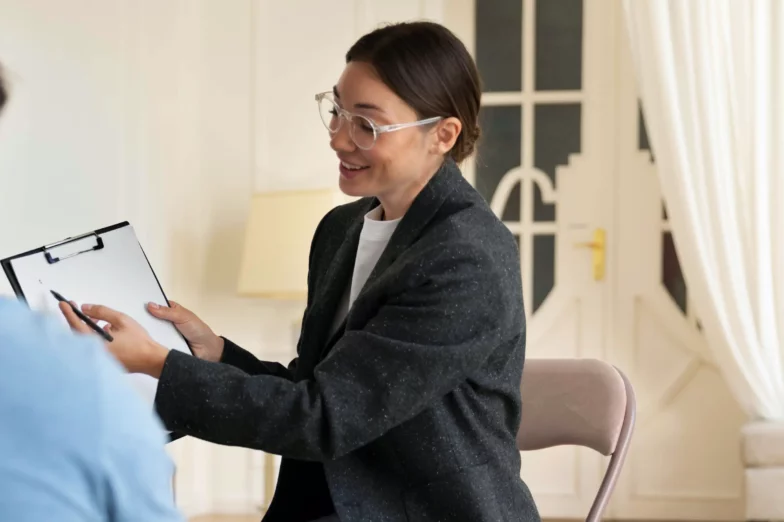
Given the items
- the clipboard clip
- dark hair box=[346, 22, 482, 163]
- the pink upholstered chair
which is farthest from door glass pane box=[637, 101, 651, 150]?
the clipboard clip

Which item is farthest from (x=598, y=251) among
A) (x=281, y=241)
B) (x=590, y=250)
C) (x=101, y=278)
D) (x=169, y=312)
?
(x=101, y=278)

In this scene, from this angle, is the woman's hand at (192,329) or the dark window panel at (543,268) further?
the dark window panel at (543,268)

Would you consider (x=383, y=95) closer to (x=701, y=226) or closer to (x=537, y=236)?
(x=701, y=226)

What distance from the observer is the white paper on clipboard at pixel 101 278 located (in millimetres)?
1269

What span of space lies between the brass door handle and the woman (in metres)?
2.49

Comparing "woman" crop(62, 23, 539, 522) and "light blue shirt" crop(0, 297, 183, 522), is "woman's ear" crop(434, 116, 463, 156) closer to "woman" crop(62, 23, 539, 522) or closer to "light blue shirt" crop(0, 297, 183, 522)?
"woman" crop(62, 23, 539, 522)

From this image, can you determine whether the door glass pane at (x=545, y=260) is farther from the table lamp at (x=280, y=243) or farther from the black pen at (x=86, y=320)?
the black pen at (x=86, y=320)

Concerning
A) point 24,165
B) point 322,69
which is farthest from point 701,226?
point 24,165

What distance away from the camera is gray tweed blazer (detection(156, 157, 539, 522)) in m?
1.25

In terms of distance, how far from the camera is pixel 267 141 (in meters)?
4.16

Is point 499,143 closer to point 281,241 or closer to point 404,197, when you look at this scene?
point 281,241

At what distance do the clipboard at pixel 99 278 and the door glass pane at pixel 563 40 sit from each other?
111 inches

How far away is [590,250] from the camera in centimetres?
399

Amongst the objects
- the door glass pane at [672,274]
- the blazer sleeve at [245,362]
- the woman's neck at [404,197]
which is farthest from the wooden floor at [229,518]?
the woman's neck at [404,197]
